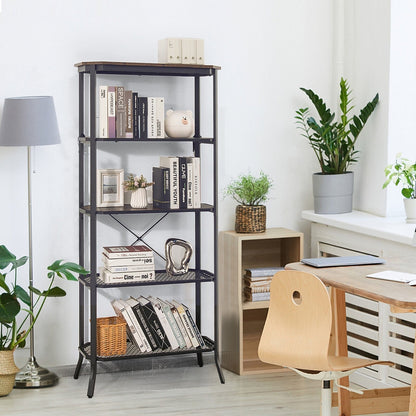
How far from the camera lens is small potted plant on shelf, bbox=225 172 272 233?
15.2ft

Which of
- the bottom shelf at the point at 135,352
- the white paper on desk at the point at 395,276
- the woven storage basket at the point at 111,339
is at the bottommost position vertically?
the bottom shelf at the point at 135,352

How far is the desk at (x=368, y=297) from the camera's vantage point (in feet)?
9.27

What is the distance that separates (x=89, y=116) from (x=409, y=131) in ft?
6.06

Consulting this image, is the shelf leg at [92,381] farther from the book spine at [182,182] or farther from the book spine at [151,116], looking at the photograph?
the book spine at [151,116]

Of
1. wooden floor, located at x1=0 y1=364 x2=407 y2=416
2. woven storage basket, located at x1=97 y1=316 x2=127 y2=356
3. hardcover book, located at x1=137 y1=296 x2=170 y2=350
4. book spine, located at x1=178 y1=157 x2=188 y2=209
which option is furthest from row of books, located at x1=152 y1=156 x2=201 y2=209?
wooden floor, located at x1=0 y1=364 x2=407 y2=416

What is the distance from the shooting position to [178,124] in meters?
4.41

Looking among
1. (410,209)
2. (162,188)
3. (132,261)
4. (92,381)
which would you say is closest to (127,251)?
(132,261)

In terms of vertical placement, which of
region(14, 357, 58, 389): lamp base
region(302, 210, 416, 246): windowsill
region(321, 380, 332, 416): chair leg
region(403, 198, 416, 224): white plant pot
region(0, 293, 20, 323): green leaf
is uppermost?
region(403, 198, 416, 224): white plant pot

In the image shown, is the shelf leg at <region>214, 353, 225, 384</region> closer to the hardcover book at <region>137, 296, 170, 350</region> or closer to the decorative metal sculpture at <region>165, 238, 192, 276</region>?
the hardcover book at <region>137, 296, 170, 350</region>

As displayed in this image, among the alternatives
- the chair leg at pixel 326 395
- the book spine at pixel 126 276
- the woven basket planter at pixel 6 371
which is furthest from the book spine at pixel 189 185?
the chair leg at pixel 326 395

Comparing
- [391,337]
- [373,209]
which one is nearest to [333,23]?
[373,209]

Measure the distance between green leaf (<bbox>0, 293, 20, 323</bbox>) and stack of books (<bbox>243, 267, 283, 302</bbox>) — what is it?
52.3 inches

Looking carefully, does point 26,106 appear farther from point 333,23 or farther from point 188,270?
point 333,23

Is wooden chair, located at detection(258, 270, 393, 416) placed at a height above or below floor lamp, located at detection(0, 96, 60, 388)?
below
